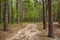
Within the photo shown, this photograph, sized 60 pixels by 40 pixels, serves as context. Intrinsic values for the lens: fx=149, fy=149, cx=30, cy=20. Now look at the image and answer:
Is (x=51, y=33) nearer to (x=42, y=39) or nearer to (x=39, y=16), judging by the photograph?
(x=42, y=39)

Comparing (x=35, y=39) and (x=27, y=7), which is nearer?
(x=35, y=39)

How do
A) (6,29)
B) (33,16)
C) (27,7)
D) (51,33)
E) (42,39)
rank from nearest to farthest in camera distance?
(42,39)
(51,33)
(6,29)
(27,7)
(33,16)

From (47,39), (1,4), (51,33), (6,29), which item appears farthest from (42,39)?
(1,4)

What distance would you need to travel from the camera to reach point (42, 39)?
14.1 metres

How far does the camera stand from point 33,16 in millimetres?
57438

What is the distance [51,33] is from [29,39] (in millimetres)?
2519

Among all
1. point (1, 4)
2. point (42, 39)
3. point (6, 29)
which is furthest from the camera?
point (1, 4)

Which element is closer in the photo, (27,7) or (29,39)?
(29,39)

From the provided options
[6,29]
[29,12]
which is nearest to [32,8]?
[29,12]

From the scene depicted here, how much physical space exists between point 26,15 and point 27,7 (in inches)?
190

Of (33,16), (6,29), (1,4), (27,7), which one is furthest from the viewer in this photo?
(33,16)

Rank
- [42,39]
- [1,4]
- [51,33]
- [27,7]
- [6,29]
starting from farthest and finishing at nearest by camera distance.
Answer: [27,7]
[1,4]
[6,29]
[51,33]
[42,39]

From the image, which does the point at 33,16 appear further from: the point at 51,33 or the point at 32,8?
the point at 51,33

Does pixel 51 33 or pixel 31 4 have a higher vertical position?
pixel 31 4
